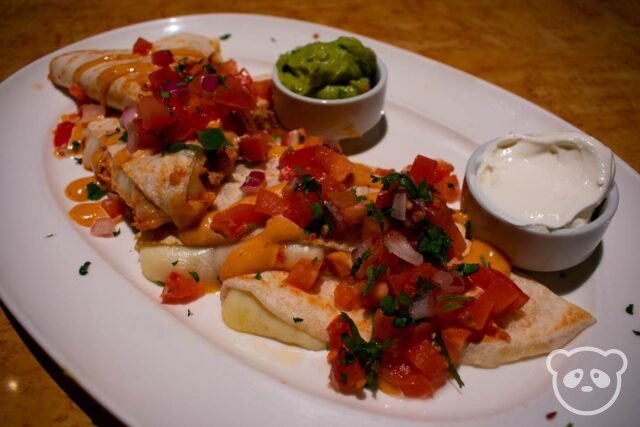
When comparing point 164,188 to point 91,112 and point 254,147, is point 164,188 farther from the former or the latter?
point 91,112

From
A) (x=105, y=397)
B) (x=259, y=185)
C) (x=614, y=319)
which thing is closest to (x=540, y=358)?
(x=614, y=319)

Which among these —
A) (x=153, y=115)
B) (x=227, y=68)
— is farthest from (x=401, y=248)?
(x=227, y=68)

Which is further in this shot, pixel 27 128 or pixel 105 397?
pixel 27 128

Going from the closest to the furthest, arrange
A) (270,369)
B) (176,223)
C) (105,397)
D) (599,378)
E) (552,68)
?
(105,397)
(599,378)
(270,369)
(176,223)
(552,68)

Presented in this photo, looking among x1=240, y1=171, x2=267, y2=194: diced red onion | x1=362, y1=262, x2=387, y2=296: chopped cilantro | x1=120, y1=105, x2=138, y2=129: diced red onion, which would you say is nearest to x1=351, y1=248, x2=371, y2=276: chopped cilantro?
x1=362, y1=262, x2=387, y2=296: chopped cilantro

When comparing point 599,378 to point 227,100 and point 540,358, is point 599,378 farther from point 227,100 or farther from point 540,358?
→ point 227,100

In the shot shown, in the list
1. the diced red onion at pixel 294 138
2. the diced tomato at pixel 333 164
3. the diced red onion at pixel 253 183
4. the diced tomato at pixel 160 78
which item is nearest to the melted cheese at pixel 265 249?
the diced red onion at pixel 253 183
